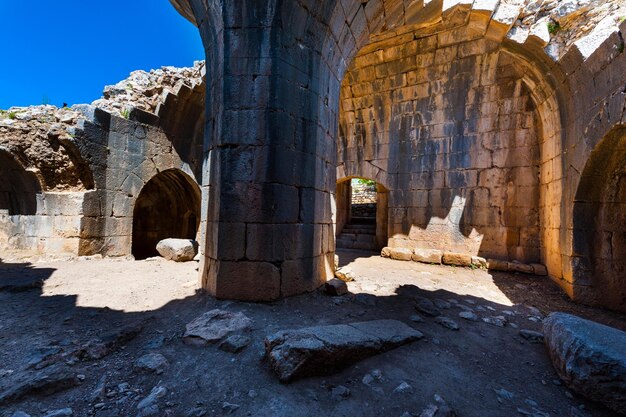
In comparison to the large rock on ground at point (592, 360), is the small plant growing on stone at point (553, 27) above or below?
above

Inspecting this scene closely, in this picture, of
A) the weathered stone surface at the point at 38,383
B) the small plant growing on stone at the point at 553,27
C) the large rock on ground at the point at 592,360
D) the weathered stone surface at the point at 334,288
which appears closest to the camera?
the weathered stone surface at the point at 38,383

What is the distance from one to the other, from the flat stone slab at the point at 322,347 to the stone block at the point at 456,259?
4600 mm

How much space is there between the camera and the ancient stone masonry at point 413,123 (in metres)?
3.29

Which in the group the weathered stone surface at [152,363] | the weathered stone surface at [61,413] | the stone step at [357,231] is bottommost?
the weathered stone surface at [61,413]

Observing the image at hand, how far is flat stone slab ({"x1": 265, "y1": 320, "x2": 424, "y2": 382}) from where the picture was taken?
1.97m

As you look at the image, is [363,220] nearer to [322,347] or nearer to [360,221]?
[360,221]

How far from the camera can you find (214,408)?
67.0 inches

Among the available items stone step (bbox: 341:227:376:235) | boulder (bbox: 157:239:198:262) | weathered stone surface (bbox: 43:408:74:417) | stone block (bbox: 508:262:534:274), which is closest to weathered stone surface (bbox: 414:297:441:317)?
weathered stone surface (bbox: 43:408:74:417)

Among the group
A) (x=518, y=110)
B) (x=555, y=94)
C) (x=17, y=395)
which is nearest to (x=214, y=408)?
(x=17, y=395)

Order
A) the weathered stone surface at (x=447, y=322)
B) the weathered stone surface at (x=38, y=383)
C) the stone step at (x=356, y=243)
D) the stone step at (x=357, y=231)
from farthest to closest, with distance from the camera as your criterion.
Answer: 1. the stone step at (x=357, y=231)
2. the stone step at (x=356, y=243)
3. the weathered stone surface at (x=447, y=322)
4. the weathered stone surface at (x=38, y=383)

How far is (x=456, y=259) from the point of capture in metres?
6.43

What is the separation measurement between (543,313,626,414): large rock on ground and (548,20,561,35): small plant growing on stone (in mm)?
4533

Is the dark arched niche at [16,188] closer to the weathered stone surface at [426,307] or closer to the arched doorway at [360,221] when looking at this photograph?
the arched doorway at [360,221]

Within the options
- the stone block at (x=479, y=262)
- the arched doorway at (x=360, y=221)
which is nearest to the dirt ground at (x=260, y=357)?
the stone block at (x=479, y=262)
